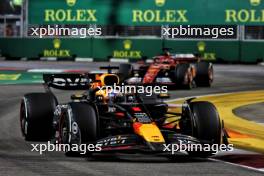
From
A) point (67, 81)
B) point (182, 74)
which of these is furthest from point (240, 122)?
point (182, 74)

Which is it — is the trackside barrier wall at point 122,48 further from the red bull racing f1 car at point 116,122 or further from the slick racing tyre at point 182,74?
the red bull racing f1 car at point 116,122

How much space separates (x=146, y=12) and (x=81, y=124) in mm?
27769

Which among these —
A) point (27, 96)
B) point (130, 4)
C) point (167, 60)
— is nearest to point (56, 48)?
point (130, 4)

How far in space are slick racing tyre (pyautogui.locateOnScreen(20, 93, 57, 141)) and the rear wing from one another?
37.8 inches

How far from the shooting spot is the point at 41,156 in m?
9.91

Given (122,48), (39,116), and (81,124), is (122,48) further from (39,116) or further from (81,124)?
(81,124)

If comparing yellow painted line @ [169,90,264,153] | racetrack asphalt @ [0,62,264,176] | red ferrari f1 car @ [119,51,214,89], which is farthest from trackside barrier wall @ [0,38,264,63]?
racetrack asphalt @ [0,62,264,176]

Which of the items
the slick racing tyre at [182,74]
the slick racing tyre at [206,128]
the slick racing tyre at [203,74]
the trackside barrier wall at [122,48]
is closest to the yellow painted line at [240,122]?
the slick racing tyre at [206,128]

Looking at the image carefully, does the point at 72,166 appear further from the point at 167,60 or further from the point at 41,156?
the point at 167,60

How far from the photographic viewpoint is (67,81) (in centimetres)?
1235

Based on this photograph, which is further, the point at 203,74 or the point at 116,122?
the point at 203,74

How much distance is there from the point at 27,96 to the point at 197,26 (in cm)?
2560

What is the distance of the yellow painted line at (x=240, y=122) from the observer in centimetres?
1145

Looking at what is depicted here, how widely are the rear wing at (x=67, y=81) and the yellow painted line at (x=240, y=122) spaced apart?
7.97ft
